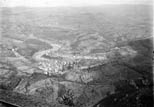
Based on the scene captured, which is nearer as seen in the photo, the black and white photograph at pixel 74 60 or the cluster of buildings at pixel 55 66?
the black and white photograph at pixel 74 60

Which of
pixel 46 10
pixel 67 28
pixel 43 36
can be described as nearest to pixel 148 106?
pixel 43 36

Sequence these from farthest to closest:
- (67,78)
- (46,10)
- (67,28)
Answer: (46,10), (67,28), (67,78)

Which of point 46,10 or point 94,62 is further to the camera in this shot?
point 46,10

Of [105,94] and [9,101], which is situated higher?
[9,101]

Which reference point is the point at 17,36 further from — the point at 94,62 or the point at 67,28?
the point at 94,62

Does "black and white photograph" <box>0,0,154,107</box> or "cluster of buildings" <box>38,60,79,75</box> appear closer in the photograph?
"black and white photograph" <box>0,0,154,107</box>

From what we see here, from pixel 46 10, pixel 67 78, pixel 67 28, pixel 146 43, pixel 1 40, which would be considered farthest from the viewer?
pixel 46 10

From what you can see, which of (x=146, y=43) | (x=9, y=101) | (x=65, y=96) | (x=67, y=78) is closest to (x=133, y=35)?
(x=146, y=43)
